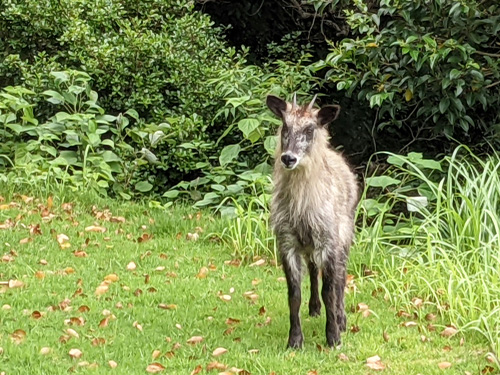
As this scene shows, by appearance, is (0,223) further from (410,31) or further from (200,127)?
(410,31)

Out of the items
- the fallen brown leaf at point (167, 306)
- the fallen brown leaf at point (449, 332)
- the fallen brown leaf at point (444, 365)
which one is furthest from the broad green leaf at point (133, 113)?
the fallen brown leaf at point (444, 365)

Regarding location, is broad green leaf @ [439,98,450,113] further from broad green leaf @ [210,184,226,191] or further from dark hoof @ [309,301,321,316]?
dark hoof @ [309,301,321,316]

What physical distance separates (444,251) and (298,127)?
6.15 ft

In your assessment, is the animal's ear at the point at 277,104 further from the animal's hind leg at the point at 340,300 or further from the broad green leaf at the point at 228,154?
the broad green leaf at the point at 228,154

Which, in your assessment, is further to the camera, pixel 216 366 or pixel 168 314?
pixel 168 314

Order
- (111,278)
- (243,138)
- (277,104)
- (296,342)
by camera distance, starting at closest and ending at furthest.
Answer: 1. (296,342)
2. (277,104)
3. (111,278)
4. (243,138)

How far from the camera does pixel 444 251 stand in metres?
6.71

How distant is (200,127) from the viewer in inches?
397

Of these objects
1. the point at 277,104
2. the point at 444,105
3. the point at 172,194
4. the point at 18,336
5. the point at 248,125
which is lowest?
the point at 172,194

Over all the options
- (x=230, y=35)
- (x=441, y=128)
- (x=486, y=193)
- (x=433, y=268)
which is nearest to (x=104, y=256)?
(x=433, y=268)

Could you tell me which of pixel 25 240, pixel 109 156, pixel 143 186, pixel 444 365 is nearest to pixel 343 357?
pixel 444 365

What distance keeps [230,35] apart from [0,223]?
5470 mm

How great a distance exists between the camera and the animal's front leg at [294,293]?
18.3ft

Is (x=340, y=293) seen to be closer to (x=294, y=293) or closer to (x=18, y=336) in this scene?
(x=294, y=293)
